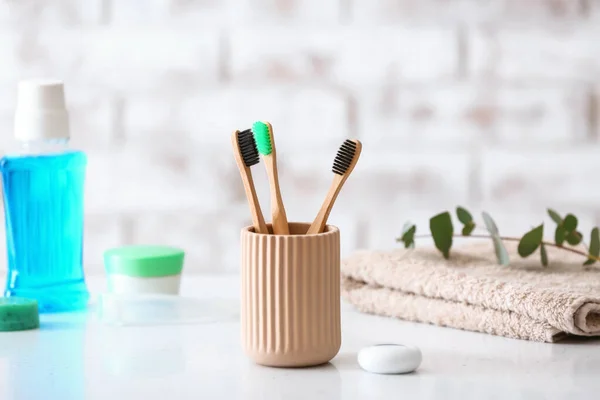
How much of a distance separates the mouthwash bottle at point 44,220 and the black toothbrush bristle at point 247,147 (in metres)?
0.28

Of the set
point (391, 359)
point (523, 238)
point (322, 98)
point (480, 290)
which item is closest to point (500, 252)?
point (523, 238)

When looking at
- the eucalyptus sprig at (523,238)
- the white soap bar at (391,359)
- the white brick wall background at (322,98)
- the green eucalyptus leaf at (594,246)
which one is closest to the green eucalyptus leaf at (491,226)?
the eucalyptus sprig at (523,238)

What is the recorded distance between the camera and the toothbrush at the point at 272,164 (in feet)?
2.51

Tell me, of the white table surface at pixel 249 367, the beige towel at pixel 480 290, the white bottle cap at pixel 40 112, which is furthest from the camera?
the white bottle cap at pixel 40 112

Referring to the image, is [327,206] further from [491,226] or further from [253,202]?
[491,226]

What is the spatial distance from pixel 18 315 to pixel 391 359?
38cm

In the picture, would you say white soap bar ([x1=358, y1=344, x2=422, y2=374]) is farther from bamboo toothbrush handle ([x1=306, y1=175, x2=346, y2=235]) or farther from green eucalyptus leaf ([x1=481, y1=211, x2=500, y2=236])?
green eucalyptus leaf ([x1=481, y1=211, x2=500, y2=236])

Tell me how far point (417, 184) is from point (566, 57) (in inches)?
11.0

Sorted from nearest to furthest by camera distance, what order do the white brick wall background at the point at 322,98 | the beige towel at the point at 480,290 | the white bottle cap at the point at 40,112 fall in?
the beige towel at the point at 480,290 < the white bottle cap at the point at 40,112 < the white brick wall background at the point at 322,98

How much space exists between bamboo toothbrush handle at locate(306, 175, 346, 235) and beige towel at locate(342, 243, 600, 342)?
19 centimetres

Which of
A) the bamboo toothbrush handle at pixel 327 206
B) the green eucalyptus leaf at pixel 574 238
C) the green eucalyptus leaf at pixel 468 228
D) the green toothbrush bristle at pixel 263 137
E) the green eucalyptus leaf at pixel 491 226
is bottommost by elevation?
the green eucalyptus leaf at pixel 574 238

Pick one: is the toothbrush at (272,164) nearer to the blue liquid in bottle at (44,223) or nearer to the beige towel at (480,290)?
the beige towel at (480,290)

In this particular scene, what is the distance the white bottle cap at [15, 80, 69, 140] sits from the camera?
37.7 inches

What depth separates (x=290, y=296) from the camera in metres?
0.76
